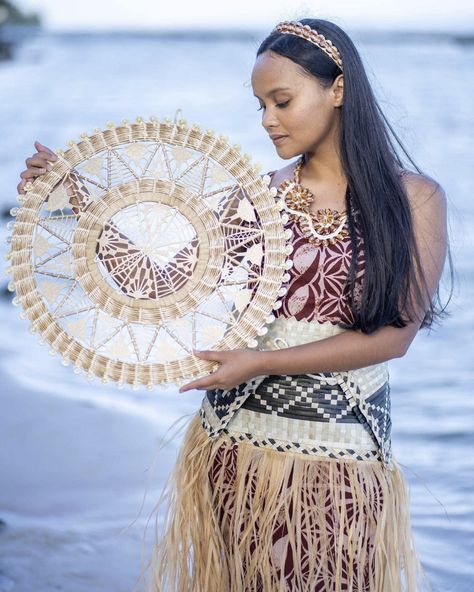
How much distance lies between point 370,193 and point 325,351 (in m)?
0.34

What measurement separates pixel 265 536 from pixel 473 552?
1.66 meters

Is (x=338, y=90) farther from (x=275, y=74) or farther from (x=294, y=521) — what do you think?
(x=294, y=521)

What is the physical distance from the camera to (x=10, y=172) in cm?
1265

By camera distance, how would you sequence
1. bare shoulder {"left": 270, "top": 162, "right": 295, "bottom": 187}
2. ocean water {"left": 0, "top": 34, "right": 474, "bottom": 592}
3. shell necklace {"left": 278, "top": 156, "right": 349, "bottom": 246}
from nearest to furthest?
shell necklace {"left": 278, "top": 156, "right": 349, "bottom": 246}, bare shoulder {"left": 270, "top": 162, "right": 295, "bottom": 187}, ocean water {"left": 0, "top": 34, "right": 474, "bottom": 592}

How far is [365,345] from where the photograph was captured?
2115 mm

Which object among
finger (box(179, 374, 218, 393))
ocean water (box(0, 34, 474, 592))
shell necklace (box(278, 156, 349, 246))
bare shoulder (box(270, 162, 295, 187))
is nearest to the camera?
finger (box(179, 374, 218, 393))

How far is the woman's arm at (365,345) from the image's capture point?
2.07m

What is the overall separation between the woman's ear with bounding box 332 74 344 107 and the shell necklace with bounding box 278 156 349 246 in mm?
197

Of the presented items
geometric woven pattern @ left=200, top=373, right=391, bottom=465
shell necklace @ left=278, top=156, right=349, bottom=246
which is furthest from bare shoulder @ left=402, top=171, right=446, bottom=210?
geometric woven pattern @ left=200, top=373, right=391, bottom=465

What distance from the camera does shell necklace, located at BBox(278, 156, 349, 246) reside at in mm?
2156

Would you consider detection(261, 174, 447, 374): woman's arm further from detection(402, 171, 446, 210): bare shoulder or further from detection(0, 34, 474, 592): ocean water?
detection(0, 34, 474, 592): ocean water

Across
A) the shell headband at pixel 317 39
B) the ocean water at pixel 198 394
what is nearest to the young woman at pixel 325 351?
the shell headband at pixel 317 39

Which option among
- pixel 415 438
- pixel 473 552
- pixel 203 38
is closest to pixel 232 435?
pixel 473 552

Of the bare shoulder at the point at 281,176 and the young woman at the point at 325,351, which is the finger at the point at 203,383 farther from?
the bare shoulder at the point at 281,176
